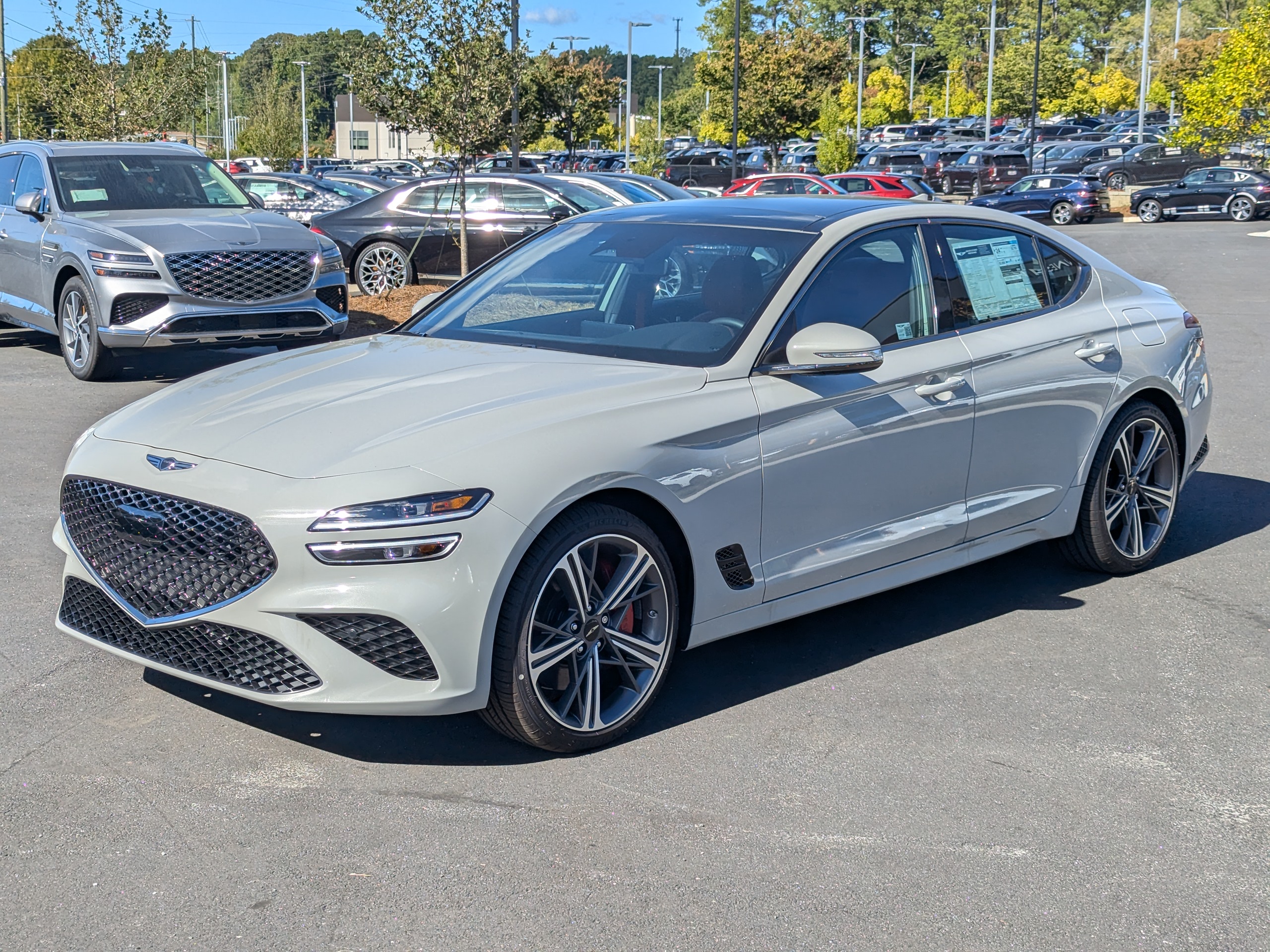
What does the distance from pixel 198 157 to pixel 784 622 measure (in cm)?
906

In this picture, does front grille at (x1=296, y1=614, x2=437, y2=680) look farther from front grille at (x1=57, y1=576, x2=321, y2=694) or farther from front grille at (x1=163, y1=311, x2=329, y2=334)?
front grille at (x1=163, y1=311, x2=329, y2=334)

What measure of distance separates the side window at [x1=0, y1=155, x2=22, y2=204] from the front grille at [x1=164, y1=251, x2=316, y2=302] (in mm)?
2573

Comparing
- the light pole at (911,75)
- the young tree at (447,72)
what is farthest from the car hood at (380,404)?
the light pole at (911,75)

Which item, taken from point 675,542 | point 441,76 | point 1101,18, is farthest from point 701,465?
point 1101,18

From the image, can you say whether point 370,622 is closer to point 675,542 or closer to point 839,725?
point 675,542

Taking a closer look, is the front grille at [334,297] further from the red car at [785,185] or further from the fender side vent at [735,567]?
the red car at [785,185]

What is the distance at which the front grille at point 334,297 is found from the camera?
38.0ft

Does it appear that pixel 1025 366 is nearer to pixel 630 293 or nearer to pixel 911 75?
pixel 630 293

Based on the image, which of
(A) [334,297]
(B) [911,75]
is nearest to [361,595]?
(A) [334,297]

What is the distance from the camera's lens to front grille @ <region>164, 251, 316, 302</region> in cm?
1080

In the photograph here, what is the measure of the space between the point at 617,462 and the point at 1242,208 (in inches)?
1505

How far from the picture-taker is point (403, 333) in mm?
5461

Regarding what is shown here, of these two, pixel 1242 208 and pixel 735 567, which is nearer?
pixel 735 567

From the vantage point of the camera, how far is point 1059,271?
19.5 ft
